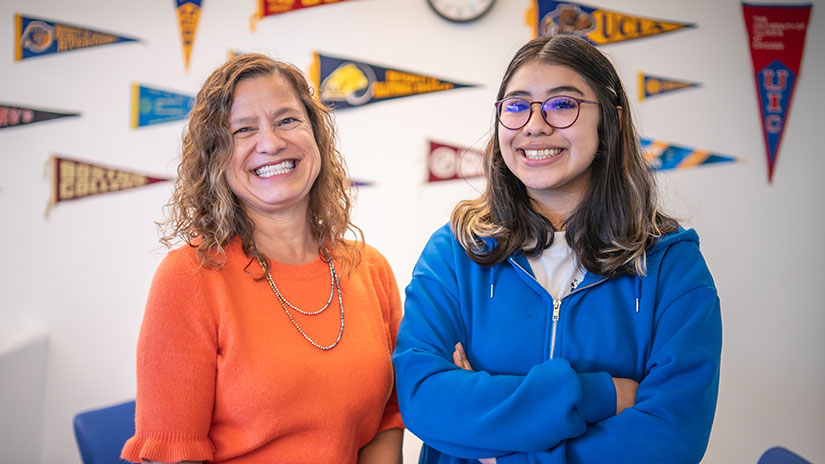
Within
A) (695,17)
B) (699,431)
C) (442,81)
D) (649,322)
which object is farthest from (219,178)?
(695,17)

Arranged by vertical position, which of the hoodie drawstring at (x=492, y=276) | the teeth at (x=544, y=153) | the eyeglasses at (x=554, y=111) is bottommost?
the hoodie drawstring at (x=492, y=276)

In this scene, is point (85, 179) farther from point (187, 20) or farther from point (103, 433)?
point (103, 433)

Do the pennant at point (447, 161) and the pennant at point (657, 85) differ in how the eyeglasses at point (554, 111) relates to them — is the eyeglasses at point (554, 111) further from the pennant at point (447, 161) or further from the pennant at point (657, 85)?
the pennant at point (657, 85)

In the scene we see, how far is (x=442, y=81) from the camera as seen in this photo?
307 centimetres

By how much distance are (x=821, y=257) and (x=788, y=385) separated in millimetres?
649

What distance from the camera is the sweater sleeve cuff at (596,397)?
1211 mm

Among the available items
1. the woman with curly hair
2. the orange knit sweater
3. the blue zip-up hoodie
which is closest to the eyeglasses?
the blue zip-up hoodie

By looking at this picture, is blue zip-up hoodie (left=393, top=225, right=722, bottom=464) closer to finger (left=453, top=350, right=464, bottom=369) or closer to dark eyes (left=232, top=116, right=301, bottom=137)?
finger (left=453, top=350, right=464, bottom=369)

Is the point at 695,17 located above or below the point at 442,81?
above

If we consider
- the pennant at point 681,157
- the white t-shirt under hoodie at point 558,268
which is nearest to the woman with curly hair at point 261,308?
the white t-shirt under hoodie at point 558,268

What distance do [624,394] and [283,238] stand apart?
0.82m

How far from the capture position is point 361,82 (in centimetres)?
305

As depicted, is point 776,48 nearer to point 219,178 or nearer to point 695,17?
point 695,17

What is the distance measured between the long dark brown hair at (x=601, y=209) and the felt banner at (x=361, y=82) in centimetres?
166
